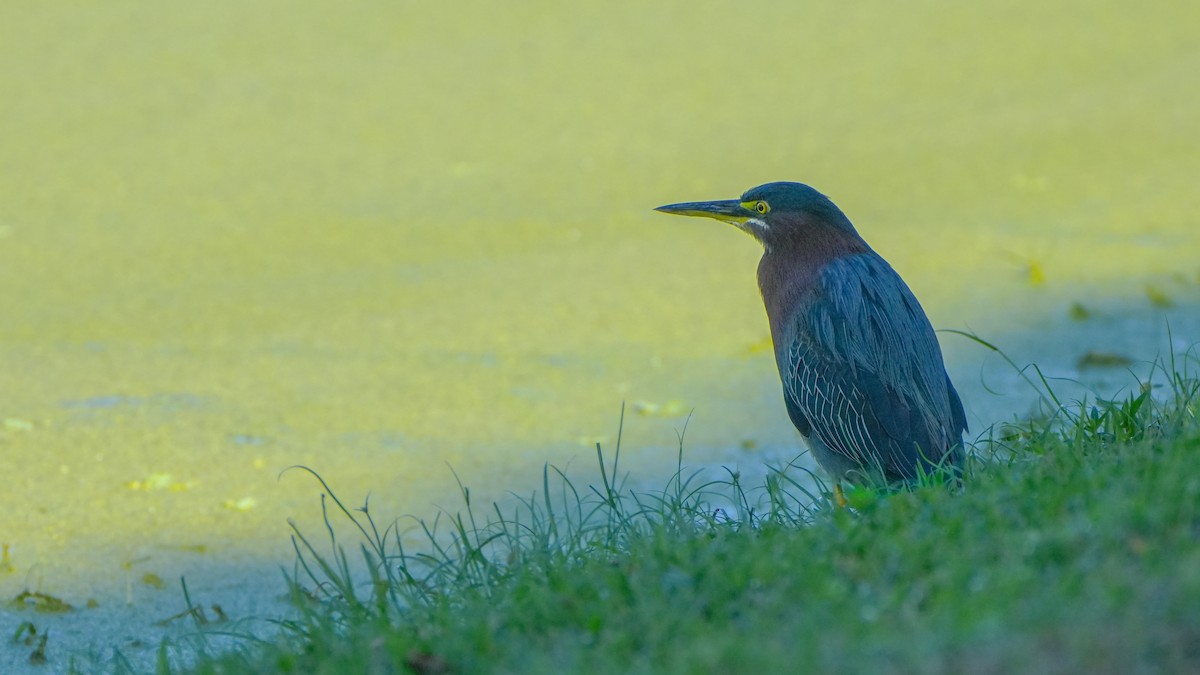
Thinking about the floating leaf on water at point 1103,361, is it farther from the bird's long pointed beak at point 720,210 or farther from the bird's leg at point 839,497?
the bird's leg at point 839,497

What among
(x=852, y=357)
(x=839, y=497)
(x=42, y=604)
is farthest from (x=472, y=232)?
(x=839, y=497)

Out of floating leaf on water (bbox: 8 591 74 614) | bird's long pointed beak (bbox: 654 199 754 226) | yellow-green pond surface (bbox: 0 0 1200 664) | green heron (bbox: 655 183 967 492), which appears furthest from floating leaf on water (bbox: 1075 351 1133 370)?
floating leaf on water (bbox: 8 591 74 614)

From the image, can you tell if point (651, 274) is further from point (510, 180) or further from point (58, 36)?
point (58, 36)

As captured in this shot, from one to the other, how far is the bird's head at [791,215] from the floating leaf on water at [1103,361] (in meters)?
1.87

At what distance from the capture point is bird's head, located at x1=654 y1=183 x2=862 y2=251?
361 cm

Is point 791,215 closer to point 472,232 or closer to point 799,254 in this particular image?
point 799,254

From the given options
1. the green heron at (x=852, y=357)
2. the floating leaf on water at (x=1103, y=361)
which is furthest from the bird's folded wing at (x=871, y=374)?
the floating leaf on water at (x=1103, y=361)

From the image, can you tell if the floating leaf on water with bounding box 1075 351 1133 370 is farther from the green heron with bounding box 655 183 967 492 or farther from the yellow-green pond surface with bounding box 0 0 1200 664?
the green heron with bounding box 655 183 967 492

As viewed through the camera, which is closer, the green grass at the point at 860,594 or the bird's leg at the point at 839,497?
the green grass at the point at 860,594

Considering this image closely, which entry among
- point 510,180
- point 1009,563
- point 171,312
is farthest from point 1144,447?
point 510,180

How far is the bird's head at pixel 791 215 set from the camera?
11.8 feet

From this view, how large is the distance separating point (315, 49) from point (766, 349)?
4.24 m

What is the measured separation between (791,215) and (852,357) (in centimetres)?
45

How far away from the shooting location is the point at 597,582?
2.47 meters
